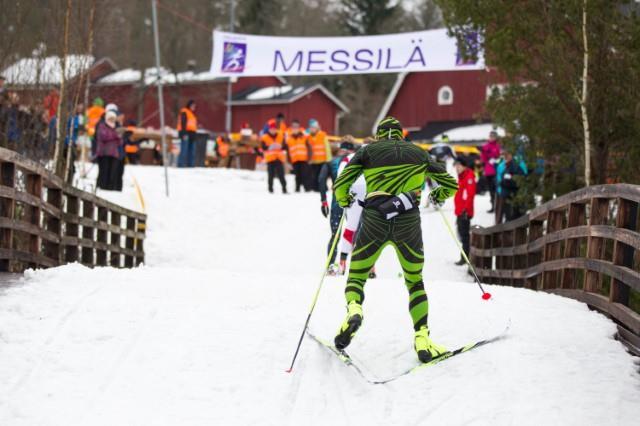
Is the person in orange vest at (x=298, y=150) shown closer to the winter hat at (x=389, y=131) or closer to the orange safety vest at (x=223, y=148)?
the orange safety vest at (x=223, y=148)

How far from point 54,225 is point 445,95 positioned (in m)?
38.6

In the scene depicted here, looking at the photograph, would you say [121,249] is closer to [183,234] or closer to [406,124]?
[183,234]

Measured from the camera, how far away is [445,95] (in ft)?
157

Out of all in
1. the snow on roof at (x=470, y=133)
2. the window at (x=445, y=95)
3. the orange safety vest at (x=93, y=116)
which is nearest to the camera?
the orange safety vest at (x=93, y=116)

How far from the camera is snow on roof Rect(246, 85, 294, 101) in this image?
53.2m

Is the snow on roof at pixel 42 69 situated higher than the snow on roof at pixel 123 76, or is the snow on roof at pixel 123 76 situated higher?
the snow on roof at pixel 123 76

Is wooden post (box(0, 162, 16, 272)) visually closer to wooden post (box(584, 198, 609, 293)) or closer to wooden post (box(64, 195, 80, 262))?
wooden post (box(64, 195, 80, 262))

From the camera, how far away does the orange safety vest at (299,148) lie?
24.6 metres

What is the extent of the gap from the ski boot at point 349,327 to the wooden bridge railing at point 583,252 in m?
2.07

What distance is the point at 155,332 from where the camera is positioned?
751 centimetres

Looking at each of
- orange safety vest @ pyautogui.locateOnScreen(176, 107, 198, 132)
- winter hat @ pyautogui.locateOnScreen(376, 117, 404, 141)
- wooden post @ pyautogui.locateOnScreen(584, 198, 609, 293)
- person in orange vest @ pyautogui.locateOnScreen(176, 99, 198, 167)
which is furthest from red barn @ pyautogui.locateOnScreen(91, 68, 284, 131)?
winter hat @ pyautogui.locateOnScreen(376, 117, 404, 141)

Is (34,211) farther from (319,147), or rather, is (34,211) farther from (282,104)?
(282,104)

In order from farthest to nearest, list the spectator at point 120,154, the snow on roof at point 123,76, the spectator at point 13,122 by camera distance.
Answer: the snow on roof at point 123,76 → the spectator at point 120,154 → the spectator at point 13,122

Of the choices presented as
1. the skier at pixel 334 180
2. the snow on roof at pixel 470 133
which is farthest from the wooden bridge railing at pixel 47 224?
the snow on roof at pixel 470 133
